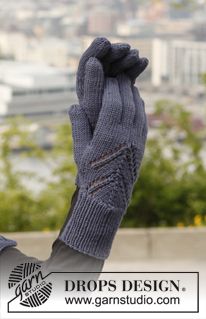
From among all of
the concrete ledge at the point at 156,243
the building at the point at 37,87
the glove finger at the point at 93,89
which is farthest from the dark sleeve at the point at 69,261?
the concrete ledge at the point at 156,243

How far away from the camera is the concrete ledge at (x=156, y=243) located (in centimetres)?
422

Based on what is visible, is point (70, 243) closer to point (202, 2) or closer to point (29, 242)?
point (29, 242)

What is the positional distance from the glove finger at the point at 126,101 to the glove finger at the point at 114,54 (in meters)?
0.02

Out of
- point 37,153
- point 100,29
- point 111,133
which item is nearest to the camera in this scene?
point 111,133

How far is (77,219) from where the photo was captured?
101cm

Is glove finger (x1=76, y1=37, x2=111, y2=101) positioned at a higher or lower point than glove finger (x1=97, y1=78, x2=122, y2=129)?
higher

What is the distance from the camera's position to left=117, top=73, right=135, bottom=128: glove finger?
3.21 ft

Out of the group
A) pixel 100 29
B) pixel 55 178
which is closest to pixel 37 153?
pixel 55 178

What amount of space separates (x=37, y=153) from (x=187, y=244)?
1.01m

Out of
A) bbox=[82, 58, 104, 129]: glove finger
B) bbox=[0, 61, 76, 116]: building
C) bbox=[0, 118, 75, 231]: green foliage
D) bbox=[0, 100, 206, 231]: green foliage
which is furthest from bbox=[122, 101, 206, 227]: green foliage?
bbox=[82, 58, 104, 129]: glove finger

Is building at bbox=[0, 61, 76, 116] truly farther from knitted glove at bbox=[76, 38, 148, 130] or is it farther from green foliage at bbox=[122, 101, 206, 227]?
knitted glove at bbox=[76, 38, 148, 130]

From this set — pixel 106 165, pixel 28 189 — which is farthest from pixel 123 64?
pixel 28 189

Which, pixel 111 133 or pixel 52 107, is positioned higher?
pixel 111 133

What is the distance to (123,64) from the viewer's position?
3.34ft
